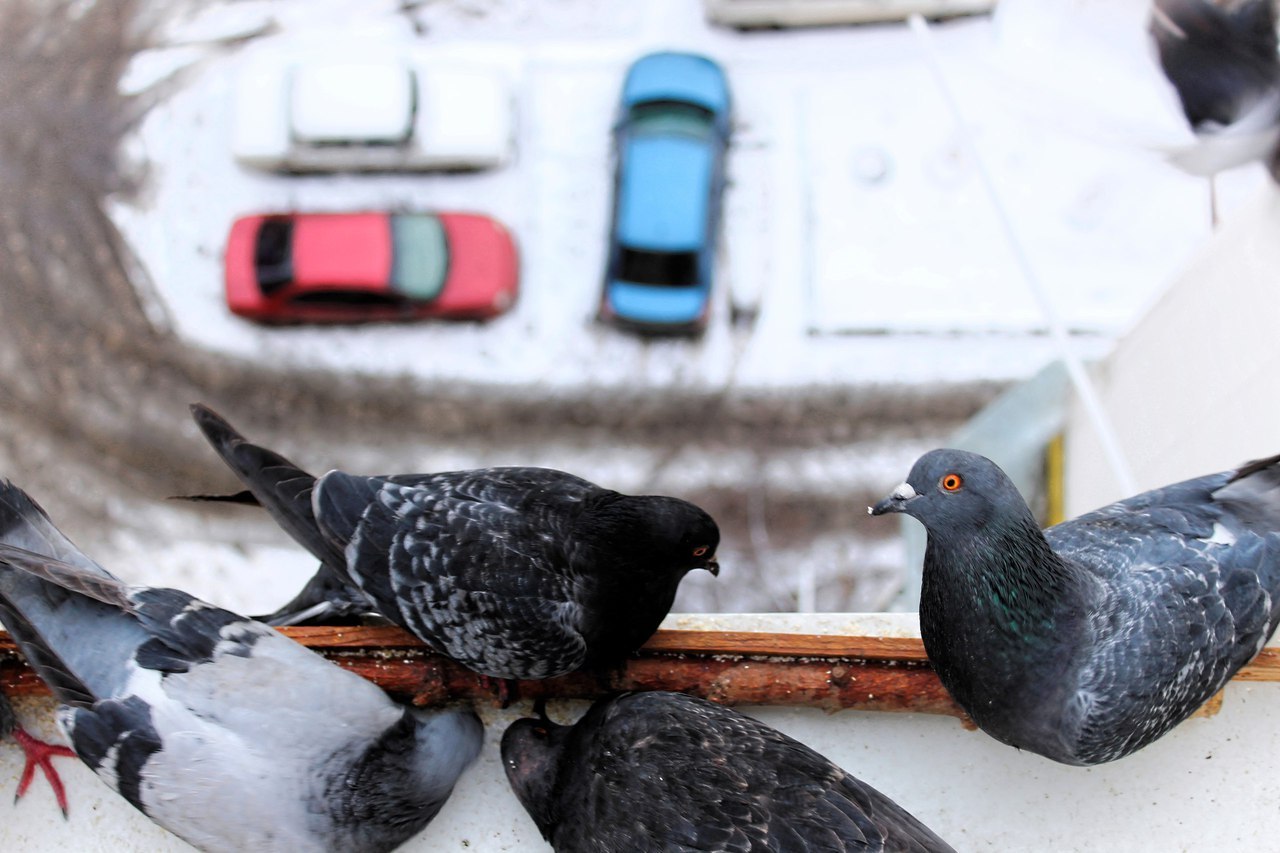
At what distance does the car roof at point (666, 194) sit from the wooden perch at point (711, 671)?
3809 millimetres

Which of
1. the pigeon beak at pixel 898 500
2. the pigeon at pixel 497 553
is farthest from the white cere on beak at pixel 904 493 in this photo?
the pigeon at pixel 497 553

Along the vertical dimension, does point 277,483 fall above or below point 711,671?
above

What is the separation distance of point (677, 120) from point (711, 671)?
4.69m

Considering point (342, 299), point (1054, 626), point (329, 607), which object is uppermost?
point (1054, 626)

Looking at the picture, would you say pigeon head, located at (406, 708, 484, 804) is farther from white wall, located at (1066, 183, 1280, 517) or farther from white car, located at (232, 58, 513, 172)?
white car, located at (232, 58, 513, 172)

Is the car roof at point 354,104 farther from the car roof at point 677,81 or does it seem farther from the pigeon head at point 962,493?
the pigeon head at point 962,493

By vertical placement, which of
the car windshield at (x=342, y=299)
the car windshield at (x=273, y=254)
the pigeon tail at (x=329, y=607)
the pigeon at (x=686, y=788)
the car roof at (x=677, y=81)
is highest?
the car roof at (x=677, y=81)

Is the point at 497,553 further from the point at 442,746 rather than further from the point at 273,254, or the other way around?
the point at 273,254

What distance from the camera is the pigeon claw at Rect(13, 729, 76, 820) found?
151 inches

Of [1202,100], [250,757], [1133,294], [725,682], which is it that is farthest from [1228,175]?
[250,757]

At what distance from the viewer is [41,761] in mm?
3854

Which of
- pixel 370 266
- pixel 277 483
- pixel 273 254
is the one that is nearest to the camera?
pixel 277 483

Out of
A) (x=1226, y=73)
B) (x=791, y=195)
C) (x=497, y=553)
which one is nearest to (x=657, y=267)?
(x=791, y=195)

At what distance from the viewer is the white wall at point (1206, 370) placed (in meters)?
4.33
